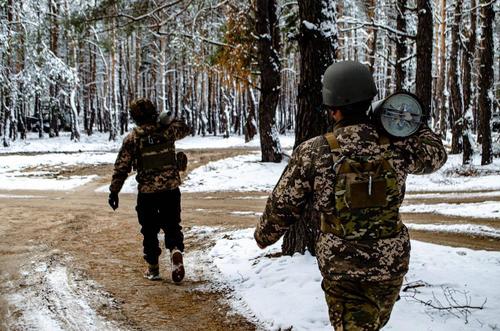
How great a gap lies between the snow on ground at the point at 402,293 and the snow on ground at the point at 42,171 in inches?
457

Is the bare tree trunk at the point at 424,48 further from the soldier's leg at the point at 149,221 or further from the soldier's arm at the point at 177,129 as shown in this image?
the soldier's leg at the point at 149,221

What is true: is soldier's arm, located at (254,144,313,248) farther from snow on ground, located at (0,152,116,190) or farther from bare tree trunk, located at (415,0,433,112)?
snow on ground, located at (0,152,116,190)

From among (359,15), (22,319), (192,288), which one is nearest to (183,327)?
(192,288)

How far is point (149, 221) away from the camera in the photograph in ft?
19.5

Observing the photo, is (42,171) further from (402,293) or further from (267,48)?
(402,293)

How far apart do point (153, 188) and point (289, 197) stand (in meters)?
3.34

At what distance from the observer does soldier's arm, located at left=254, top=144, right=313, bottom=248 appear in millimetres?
2785

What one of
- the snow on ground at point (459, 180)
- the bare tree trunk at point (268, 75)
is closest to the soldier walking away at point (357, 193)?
the snow on ground at point (459, 180)

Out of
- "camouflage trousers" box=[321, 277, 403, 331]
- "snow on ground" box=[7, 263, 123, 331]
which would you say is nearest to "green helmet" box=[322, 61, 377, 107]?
"camouflage trousers" box=[321, 277, 403, 331]

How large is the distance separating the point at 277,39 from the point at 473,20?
904 cm

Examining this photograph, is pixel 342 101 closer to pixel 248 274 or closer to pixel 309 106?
pixel 309 106

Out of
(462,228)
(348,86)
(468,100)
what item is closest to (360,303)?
(348,86)

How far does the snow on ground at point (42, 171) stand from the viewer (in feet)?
55.3

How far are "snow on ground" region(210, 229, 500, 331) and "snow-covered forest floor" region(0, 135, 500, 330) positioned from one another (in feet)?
0.05
